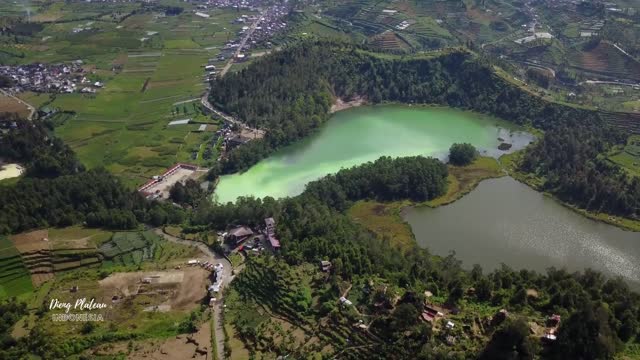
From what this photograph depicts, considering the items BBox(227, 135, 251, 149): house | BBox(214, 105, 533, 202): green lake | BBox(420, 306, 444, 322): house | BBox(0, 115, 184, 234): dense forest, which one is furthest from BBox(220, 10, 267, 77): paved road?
BBox(420, 306, 444, 322): house

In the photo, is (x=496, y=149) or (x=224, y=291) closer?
(x=224, y=291)

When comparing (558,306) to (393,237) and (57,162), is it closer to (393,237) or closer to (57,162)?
(393,237)

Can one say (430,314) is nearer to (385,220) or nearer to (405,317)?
(405,317)

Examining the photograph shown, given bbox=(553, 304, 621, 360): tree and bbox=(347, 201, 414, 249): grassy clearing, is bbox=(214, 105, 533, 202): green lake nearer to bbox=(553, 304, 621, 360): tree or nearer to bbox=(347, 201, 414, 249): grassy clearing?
bbox=(347, 201, 414, 249): grassy clearing

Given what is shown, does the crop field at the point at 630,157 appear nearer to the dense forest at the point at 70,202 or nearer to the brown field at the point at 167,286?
the brown field at the point at 167,286

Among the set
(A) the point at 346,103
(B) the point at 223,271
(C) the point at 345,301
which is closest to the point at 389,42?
(A) the point at 346,103

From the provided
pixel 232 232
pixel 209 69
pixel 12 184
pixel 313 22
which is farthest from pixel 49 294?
pixel 313 22
